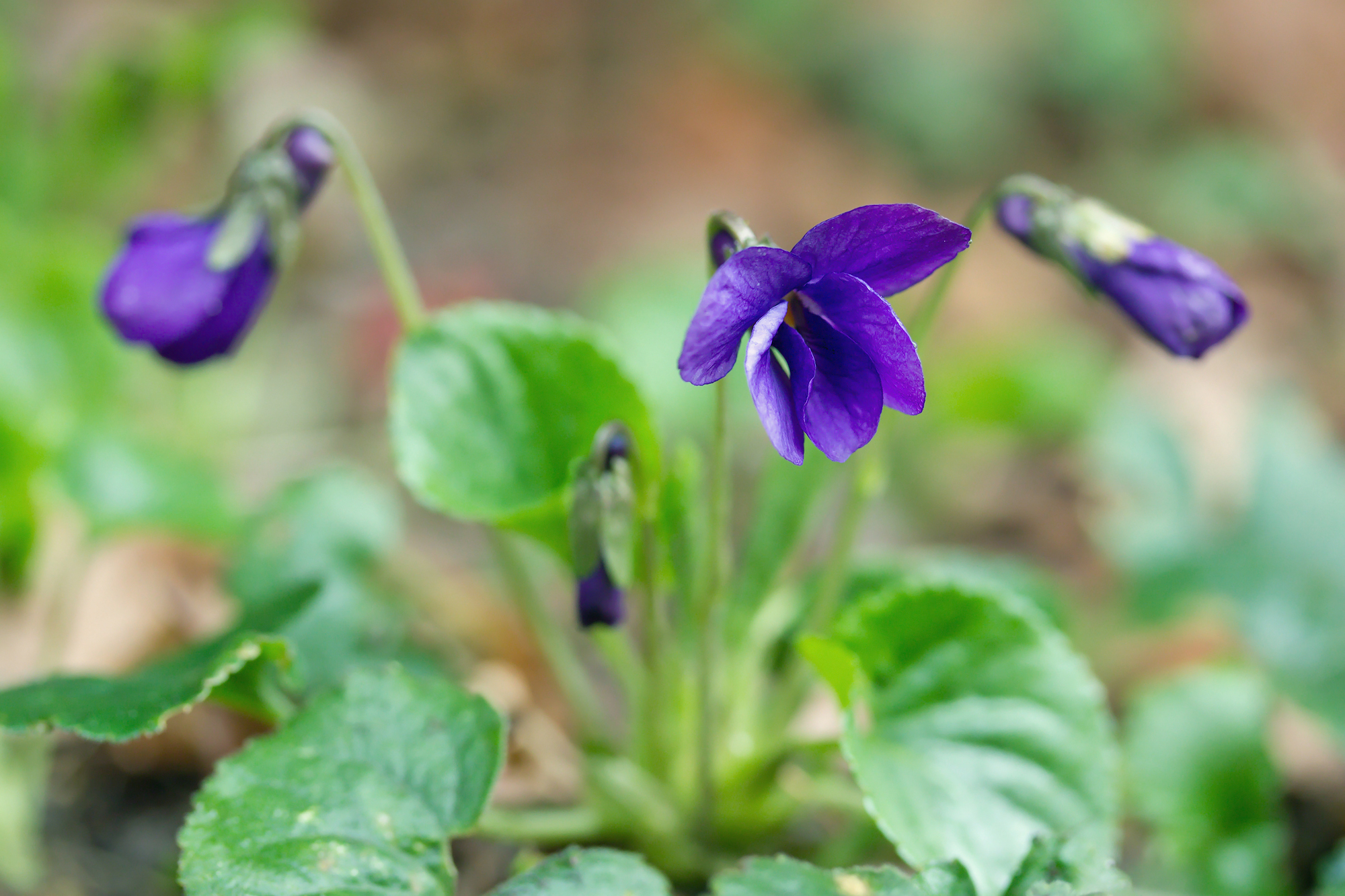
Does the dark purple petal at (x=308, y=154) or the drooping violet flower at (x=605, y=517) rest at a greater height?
the dark purple petal at (x=308, y=154)

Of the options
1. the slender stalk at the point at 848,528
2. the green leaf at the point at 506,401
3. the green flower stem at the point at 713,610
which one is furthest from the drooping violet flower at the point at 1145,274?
the green leaf at the point at 506,401

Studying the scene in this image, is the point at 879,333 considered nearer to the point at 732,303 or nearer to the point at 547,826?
the point at 732,303

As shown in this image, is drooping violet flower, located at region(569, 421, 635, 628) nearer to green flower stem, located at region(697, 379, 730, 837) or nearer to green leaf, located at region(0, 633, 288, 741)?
green flower stem, located at region(697, 379, 730, 837)

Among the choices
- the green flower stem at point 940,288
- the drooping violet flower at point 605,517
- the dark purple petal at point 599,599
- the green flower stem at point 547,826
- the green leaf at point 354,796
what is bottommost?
the green flower stem at point 547,826

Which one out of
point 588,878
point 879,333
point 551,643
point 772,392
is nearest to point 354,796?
point 588,878

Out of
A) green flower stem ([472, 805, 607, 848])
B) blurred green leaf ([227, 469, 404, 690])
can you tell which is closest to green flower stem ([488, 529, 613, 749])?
green flower stem ([472, 805, 607, 848])

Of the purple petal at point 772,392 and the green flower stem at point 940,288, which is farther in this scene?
the green flower stem at point 940,288

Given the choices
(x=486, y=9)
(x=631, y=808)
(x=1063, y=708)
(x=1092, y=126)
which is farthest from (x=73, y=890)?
(x=1092, y=126)

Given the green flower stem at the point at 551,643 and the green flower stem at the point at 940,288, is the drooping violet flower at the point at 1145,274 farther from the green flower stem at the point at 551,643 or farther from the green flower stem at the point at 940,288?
the green flower stem at the point at 551,643
